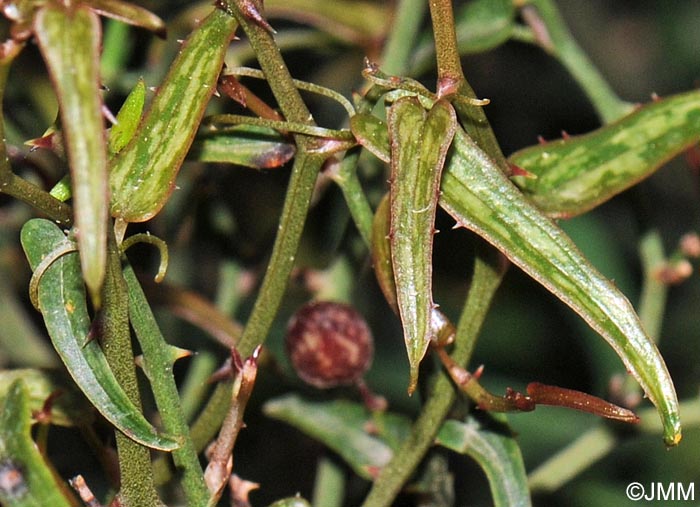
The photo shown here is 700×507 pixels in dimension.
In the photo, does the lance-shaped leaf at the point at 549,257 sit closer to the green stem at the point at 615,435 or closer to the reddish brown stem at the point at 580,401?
the reddish brown stem at the point at 580,401

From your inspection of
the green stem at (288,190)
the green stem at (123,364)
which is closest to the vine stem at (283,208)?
the green stem at (288,190)

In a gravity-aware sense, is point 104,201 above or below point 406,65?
below

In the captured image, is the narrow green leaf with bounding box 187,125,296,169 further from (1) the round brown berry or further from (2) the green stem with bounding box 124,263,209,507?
(1) the round brown berry

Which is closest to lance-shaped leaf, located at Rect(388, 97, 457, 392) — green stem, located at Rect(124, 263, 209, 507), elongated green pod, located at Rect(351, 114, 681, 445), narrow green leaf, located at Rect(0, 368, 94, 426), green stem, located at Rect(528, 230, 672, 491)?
elongated green pod, located at Rect(351, 114, 681, 445)

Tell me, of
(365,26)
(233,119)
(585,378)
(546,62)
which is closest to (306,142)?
(233,119)

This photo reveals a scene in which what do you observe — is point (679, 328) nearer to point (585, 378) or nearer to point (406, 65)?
point (585, 378)

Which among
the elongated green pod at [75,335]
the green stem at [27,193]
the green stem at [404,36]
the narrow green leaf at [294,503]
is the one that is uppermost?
the green stem at [404,36]
